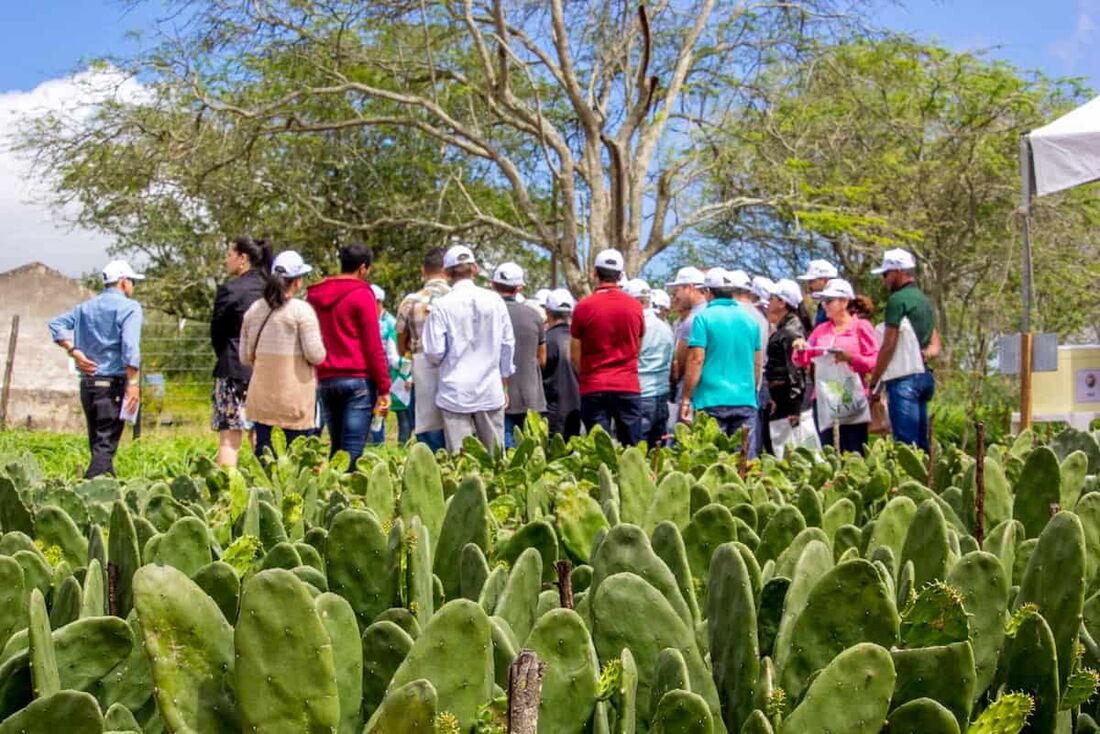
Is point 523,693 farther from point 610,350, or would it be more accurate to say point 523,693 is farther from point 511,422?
point 511,422

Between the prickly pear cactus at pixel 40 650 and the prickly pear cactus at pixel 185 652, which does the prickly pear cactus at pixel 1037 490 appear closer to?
the prickly pear cactus at pixel 185 652

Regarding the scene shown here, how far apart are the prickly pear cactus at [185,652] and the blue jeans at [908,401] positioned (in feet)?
24.0

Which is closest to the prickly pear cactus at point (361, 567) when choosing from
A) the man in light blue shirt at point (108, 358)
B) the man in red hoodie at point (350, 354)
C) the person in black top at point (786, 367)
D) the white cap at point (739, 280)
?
the man in red hoodie at point (350, 354)

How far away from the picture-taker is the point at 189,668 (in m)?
1.17

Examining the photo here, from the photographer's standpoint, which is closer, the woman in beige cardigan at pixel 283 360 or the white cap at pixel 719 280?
the woman in beige cardigan at pixel 283 360

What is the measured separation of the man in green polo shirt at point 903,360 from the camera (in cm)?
793

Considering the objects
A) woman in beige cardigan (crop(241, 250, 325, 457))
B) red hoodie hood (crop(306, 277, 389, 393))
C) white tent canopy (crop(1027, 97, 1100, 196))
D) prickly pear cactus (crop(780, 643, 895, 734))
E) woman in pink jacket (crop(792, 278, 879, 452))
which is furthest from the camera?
woman in pink jacket (crop(792, 278, 879, 452))

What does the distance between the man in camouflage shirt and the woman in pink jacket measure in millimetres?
2521

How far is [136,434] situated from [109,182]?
8154 mm

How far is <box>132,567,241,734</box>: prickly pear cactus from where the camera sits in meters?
1.15

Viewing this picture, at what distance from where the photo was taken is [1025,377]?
25.6ft

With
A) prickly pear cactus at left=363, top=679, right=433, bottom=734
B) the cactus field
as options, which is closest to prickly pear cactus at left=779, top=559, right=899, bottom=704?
the cactus field

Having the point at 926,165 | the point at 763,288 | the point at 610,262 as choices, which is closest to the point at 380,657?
the point at 610,262

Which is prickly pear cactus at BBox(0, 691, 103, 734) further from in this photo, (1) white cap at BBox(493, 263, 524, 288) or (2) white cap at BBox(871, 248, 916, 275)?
(2) white cap at BBox(871, 248, 916, 275)
